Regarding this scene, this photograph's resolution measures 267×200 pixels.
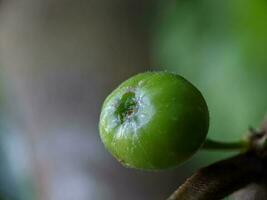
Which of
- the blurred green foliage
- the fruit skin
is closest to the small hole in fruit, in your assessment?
the fruit skin

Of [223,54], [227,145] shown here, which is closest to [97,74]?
[223,54]

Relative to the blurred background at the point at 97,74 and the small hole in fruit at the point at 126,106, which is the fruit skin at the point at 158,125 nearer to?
the small hole in fruit at the point at 126,106

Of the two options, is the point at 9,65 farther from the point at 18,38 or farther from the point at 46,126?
the point at 46,126

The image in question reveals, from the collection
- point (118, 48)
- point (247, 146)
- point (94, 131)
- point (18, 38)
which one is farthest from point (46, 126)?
point (247, 146)

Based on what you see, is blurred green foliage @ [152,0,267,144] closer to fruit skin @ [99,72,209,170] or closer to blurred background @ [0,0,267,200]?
blurred background @ [0,0,267,200]

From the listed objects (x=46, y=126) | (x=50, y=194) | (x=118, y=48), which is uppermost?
(x=118, y=48)

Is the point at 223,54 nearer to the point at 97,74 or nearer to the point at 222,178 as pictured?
the point at 97,74

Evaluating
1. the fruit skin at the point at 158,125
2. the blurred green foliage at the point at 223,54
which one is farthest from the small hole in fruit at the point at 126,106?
the blurred green foliage at the point at 223,54
